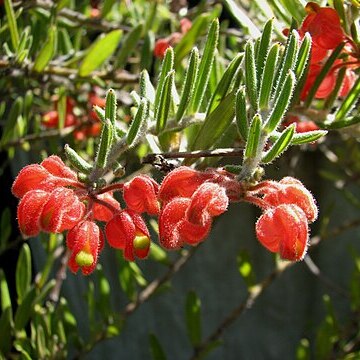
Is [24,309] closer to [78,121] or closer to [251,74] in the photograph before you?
[78,121]

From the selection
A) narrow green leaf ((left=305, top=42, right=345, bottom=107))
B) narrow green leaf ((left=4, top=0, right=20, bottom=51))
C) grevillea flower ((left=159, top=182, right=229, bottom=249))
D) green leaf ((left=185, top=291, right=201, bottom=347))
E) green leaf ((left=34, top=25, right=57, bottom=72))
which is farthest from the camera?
green leaf ((left=185, top=291, right=201, bottom=347))

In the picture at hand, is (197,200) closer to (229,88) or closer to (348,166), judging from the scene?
(229,88)

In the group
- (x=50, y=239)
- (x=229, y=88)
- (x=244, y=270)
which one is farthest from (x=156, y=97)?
(x=244, y=270)

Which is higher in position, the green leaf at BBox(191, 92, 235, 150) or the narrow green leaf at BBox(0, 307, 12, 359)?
the green leaf at BBox(191, 92, 235, 150)

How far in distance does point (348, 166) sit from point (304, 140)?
151 cm

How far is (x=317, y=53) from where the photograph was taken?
74cm

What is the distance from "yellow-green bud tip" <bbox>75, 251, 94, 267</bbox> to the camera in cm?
57

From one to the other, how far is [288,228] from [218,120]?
8.2 inches

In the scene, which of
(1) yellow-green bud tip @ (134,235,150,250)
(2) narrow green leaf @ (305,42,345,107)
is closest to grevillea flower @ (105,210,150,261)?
(1) yellow-green bud tip @ (134,235,150,250)

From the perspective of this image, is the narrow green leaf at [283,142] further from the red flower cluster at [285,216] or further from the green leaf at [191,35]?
the green leaf at [191,35]

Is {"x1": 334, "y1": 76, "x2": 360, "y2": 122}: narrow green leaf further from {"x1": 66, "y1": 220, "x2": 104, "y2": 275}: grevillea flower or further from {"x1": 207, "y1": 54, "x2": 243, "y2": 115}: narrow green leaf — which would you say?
{"x1": 66, "y1": 220, "x2": 104, "y2": 275}: grevillea flower

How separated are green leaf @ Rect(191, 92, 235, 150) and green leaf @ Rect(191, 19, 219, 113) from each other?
0.13ft

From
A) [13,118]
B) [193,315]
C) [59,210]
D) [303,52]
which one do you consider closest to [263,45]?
[303,52]

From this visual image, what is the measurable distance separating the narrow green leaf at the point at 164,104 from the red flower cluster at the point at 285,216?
0.49 feet
